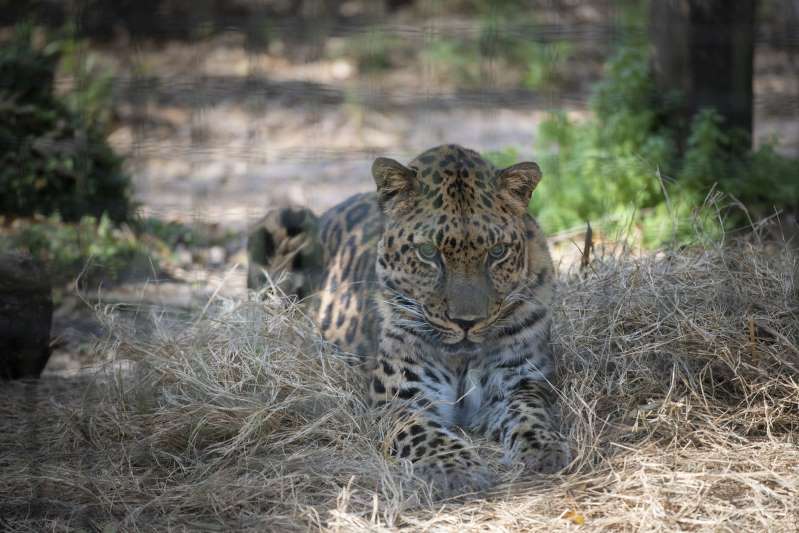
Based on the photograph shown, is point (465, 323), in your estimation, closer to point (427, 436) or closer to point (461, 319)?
point (461, 319)

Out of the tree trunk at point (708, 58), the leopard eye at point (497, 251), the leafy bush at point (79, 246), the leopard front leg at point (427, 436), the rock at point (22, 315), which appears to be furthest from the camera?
the tree trunk at point (708, 58)

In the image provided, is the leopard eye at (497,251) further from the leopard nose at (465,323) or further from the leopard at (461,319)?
the leopard nose at (465,323)

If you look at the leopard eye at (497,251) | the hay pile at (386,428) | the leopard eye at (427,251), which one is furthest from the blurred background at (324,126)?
the leopard eye at (427,251)

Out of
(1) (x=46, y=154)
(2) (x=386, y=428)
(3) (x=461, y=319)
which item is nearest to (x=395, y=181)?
(3) (x=461, y=319)

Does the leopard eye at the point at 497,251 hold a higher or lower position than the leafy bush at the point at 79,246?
higher

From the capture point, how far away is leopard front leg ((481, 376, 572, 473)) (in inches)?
188

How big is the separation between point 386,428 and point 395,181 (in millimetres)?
1252

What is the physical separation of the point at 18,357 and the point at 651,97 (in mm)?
5374

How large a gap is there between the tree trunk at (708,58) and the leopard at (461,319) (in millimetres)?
3656

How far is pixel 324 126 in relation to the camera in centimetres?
1183

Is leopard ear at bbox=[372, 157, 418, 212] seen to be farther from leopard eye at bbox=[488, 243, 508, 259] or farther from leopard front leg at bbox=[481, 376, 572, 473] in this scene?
leopard front leg at bbox=[481, 376, 572, 473]

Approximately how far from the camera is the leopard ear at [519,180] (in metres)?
5.11

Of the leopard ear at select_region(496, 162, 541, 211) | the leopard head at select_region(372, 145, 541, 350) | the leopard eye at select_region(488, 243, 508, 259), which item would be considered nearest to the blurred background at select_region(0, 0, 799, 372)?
the leopard ear at select_region(496, 162, 541, 211)

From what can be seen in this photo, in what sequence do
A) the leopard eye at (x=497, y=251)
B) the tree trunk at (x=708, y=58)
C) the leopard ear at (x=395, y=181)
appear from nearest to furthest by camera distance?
the leopard eye at (x=497, y=251)
the leopard ear at (x=395, y=181)
the tree trunk at (x=708, y=58)
